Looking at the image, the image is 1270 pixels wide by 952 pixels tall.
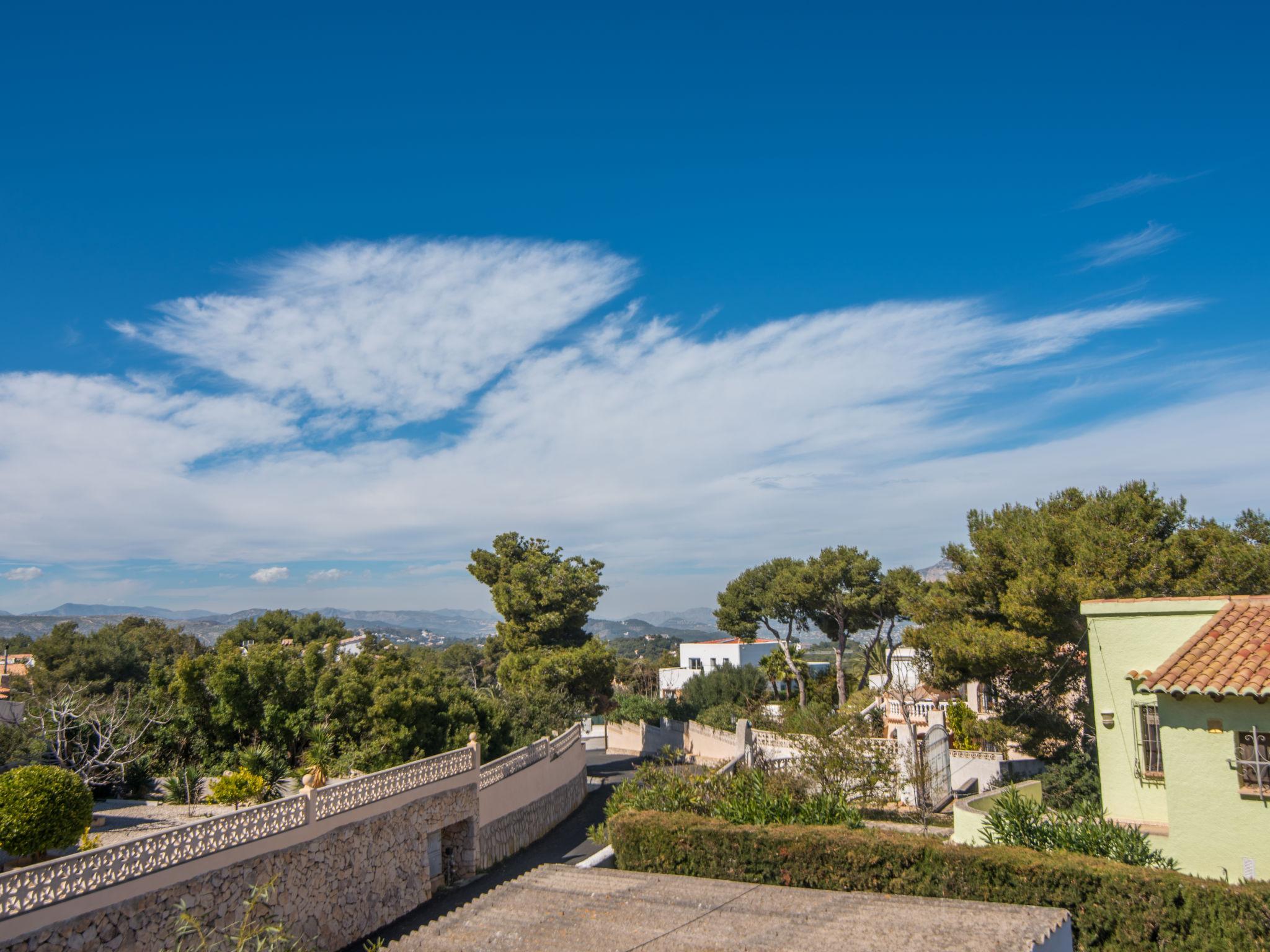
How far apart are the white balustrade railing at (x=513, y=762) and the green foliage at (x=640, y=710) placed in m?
18.5

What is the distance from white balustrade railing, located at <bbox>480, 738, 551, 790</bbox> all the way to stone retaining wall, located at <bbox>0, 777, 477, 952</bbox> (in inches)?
28.8

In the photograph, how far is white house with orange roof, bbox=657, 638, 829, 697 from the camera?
67.4m

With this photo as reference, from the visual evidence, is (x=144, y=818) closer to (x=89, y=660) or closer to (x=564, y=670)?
(x=564, y=670)

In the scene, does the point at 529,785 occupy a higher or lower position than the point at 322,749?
lower

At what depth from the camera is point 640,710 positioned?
4425cm

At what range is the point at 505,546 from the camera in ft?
155

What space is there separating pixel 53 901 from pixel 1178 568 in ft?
71.8

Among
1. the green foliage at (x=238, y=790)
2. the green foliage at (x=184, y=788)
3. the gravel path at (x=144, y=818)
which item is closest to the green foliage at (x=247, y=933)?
the gravel path at (x=144, y=818)

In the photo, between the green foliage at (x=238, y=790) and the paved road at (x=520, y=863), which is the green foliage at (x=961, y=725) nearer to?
A: the paved road at (x=520, y=863)

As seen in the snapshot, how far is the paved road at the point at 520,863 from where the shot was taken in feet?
52.4

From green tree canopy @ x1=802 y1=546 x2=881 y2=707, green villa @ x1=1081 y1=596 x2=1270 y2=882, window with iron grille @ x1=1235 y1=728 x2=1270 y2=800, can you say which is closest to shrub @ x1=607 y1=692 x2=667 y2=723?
green tree canopy @ x1=802 y1=546 x2=881 y2=707

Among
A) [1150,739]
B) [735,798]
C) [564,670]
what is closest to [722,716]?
[564,670]

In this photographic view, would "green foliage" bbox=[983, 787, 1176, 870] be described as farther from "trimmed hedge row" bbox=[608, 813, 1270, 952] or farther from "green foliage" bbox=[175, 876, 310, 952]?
"green foliage" bbox=[175, 876, 310, 952]

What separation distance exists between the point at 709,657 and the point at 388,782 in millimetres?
54621
